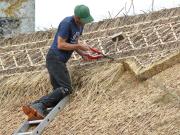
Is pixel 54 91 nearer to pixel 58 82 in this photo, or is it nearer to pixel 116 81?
pixel 58 82

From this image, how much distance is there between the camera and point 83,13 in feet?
21.5

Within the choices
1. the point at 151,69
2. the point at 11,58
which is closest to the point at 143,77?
the point at 151,69

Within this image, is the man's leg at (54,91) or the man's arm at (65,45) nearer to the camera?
the man's leg at (54,91)

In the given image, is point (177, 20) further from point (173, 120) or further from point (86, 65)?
point (173, 120)

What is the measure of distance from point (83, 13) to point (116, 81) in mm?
819

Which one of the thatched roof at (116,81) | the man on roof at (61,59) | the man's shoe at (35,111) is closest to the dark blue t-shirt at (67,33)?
the man on roof at (61,59)

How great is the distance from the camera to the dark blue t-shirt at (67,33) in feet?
21.8

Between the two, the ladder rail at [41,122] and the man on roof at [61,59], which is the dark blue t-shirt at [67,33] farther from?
the ladder rail at [41,122]

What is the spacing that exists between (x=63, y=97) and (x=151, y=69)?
1005mm

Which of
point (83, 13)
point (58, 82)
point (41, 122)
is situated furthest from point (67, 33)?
point (41, 122)

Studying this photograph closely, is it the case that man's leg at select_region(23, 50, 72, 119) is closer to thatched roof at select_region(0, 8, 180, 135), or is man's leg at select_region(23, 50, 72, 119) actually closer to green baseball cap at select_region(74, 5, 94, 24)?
thatched roof at select_region(0, 8, 180, 135)

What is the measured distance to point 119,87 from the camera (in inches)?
257

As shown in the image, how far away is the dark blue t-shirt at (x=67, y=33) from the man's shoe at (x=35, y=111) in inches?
24.4

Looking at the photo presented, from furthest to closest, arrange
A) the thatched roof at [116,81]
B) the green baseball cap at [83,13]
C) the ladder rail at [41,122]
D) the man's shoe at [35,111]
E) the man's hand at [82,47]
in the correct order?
1. the man's hand at [82,47]
2. the green baseball cap at [83,13]
3. the man's shoe at [35,111]
4. the ladder rail at [41,122]
5. the thatched roof at [116,81]
